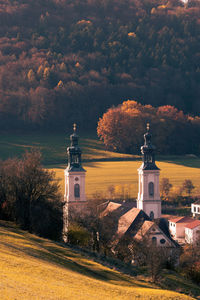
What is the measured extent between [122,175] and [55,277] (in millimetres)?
66781

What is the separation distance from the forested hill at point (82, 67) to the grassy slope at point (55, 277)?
98075 millimetres

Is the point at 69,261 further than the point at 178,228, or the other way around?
the point at 178,228

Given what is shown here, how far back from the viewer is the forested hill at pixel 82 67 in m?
138

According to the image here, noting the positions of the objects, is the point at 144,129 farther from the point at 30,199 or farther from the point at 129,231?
the point at 30,199

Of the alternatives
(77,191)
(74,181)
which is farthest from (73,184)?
(77,191)

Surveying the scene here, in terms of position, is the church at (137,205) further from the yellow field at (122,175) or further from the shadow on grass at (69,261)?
the shadow on grass at (69,261)

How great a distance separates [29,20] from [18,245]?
16404 cm

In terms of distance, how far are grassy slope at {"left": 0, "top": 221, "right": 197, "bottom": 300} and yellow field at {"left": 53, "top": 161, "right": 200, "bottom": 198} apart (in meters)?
45.8

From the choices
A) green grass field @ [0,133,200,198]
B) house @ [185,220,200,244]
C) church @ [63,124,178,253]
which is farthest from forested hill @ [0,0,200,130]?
house @ [185,220,200,244]

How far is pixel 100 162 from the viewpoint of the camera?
10381 cm

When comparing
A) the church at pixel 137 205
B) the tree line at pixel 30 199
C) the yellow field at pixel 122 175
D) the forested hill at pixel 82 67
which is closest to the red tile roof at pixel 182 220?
the church at pixel 137 205

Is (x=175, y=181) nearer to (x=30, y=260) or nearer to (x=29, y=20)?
(x=30, y=260)

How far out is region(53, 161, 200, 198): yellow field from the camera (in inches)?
3396

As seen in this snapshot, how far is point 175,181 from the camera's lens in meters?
91.8
